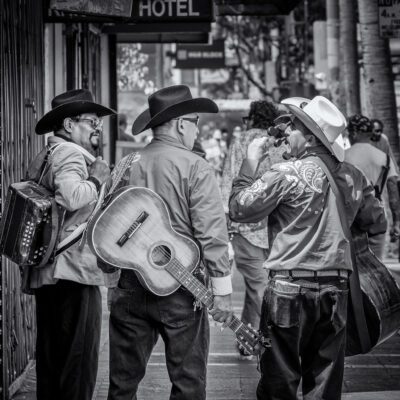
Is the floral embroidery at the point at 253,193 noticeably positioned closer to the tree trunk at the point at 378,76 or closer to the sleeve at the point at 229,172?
the sleeve at the point at 229,172

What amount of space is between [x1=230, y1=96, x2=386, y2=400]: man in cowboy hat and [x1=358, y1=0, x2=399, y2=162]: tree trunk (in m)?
9.67

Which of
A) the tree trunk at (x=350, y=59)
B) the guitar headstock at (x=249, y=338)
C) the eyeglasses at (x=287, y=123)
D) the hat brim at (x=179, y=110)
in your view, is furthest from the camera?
the tree trunk at (x=350, y=59)

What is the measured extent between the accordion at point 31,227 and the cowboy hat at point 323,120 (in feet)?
4.96

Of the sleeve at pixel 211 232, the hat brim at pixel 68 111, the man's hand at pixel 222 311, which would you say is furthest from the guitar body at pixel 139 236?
the hat brim at pixel 68 111

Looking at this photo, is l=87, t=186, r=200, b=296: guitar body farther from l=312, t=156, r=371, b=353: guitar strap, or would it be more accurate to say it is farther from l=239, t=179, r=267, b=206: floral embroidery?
l=312, t=156, r=371, b=353: guitar strap

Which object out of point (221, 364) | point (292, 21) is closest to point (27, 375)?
point (221, 364)

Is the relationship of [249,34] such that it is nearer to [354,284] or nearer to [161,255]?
[354,284]

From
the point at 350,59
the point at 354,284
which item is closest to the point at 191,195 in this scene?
the point at 354,284

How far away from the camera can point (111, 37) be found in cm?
1381

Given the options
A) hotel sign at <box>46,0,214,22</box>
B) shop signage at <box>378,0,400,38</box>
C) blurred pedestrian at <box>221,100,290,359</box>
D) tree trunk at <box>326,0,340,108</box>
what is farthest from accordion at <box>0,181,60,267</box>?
tree trunk at <box>326,0,340,108</box>

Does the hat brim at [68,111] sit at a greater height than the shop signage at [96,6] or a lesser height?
lesser

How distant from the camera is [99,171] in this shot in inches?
212

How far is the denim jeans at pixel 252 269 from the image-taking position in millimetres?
7887

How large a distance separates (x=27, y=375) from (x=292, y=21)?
105ft
